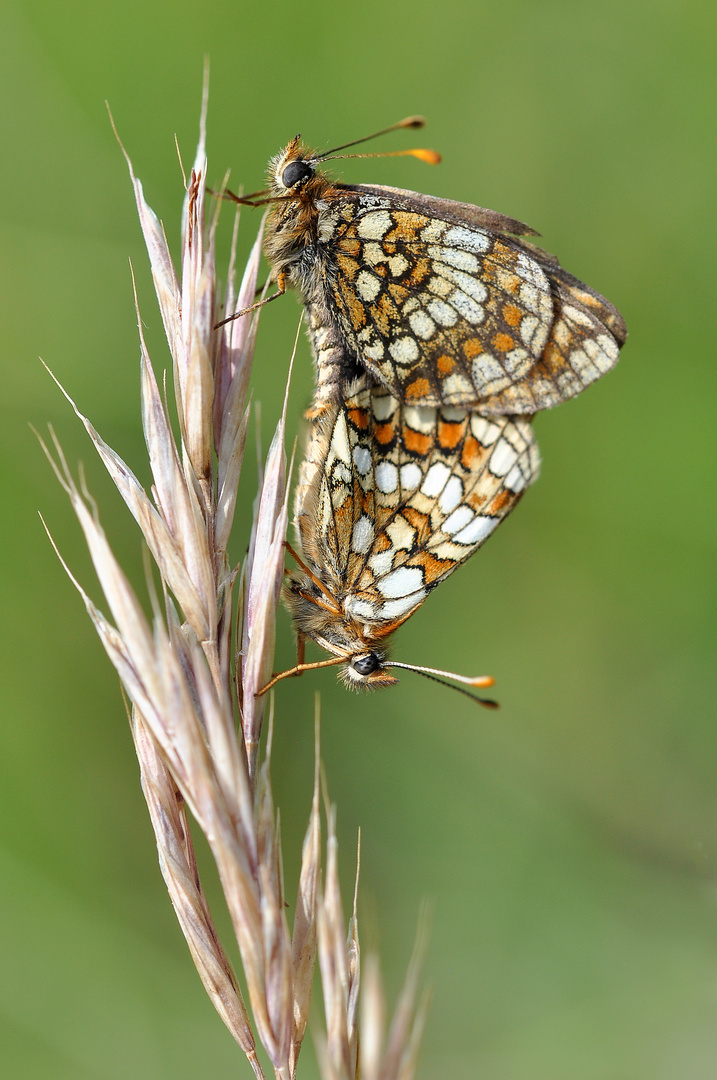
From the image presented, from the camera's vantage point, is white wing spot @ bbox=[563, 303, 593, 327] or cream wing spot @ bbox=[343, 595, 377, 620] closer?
cream wing spot @ bbox=[343, 595, 377, 620]

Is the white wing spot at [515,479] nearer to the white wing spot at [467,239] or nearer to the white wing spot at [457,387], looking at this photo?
the white wing spot at [457,387]

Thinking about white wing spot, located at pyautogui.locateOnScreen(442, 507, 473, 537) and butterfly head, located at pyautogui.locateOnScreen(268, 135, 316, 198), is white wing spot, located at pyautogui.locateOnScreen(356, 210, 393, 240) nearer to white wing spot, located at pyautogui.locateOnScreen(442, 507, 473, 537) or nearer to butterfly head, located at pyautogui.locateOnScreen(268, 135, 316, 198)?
butterfly head, located at pyautogui.locateOnScreen(268, 135, 316, 198)

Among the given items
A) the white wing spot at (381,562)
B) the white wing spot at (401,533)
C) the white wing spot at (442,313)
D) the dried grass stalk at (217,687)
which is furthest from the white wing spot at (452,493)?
the dried grass stalk at (217,687)

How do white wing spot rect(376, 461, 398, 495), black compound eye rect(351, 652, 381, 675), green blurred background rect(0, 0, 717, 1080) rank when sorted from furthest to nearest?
green blurred background rect(0, 0, 717, 1080) < white wing spot rect(376, 461, 398, 495) < black compound eye rect(351, 652, 381, 675)

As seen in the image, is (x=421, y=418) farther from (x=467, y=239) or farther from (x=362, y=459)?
(x=467, y=239)

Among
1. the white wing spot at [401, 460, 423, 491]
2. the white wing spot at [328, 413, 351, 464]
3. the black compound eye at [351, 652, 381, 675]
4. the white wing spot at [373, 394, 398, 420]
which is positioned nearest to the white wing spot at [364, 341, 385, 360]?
the white wing spot at [373, 394, 398, 420]

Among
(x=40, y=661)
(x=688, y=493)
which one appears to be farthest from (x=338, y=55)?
(x=40, y=661)

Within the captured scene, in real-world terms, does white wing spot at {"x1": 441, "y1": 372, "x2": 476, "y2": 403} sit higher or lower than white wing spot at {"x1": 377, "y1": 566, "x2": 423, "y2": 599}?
higher

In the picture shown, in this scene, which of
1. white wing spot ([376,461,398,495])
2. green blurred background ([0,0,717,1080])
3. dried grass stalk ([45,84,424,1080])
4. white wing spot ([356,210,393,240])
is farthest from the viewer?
green blurred background ([0,0,717,1080])
